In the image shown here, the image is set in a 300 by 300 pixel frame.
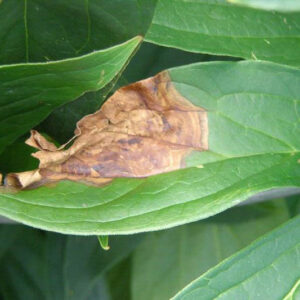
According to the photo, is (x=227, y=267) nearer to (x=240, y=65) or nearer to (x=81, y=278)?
(x=240, y=65)

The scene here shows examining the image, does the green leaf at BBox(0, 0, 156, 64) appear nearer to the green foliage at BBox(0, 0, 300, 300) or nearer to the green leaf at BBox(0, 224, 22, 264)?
the green foliage at BBox(0, 0, 300, 300)

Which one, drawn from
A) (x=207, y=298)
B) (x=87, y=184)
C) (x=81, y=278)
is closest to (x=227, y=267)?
(x=207, y=298)

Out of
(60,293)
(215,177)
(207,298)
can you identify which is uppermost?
(215,177)

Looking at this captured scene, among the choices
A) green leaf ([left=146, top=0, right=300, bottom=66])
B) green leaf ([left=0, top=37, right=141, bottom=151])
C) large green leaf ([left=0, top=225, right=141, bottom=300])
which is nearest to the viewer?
green leaf ([left=0, top=37, right=141, bottom=151])

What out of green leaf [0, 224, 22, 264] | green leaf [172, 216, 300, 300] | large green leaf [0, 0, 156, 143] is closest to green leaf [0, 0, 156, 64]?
large green leaf [0, 0, 156, 143]

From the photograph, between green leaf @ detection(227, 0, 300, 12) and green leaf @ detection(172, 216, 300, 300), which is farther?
green leaf @ detection(172, 216, 300, 300)

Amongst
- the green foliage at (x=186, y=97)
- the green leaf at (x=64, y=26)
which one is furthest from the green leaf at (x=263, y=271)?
the green leaf at (x=64, y=26)
